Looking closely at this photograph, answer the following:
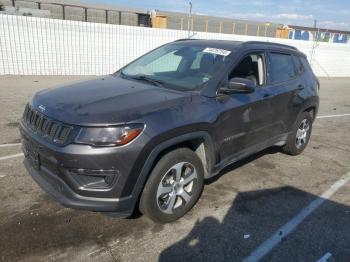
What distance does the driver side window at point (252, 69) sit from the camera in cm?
415

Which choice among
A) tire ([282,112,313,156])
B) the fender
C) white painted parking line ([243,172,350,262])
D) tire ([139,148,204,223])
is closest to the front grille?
the fender

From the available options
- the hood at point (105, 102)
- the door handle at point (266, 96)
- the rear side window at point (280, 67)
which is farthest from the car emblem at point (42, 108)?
the rear side window at point (280, 67)

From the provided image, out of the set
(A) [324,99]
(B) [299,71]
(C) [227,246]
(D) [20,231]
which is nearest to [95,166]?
(D) [20,231]

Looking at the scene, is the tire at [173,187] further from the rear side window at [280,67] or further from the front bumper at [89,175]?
the rear side window at [280,67]

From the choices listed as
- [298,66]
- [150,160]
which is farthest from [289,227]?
[298,66]

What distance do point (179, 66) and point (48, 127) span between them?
1.84 meters

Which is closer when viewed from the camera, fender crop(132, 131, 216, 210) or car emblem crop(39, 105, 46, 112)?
fender crop(132, 131, 216, 210)

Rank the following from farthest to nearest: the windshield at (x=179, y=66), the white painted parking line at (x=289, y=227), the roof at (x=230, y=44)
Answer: the roof at (x=230, y=44) → the windshield at (x=179, y=66) → the white painted parking line at (x=289, y=227)

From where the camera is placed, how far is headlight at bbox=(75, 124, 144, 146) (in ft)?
9.23

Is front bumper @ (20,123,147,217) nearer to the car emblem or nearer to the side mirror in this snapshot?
the car emblem

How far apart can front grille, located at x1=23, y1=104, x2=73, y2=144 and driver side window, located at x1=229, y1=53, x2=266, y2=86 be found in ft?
6.75

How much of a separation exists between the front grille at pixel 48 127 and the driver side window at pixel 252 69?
2.06 meters

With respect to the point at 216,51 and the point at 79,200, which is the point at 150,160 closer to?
the point at 79,200

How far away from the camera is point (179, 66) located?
4227mm
